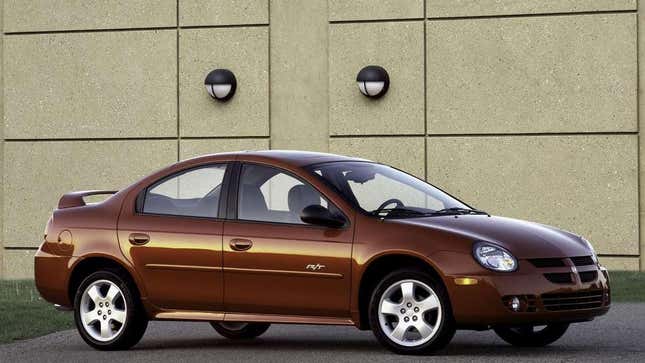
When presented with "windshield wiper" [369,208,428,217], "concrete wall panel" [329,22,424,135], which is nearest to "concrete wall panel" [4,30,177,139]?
→ "concrete wall panel" [329,22,424,135]

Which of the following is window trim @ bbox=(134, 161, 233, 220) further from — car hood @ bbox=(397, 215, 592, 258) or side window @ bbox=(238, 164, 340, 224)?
car hood @ bbox=(397, 215, 592, 258)

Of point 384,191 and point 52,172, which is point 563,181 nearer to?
point 52,172

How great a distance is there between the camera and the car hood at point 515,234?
10.0 meters

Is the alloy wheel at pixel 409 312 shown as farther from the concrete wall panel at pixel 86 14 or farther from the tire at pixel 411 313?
the concrete wall panel at pixel 86 14

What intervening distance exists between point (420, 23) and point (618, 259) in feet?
12.8

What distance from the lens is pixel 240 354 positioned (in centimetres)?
1070

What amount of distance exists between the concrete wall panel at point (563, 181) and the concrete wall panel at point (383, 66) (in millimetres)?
753

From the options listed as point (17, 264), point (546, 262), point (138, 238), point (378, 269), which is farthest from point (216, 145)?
point (546, 262)

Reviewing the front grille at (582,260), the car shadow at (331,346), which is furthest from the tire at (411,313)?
the front grille at (582,260)

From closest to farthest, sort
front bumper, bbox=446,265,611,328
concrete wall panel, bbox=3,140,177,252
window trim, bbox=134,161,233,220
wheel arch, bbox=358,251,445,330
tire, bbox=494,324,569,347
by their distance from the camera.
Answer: front bumper, bbox=446,265,611,328 → wheel arch, bbox=358,251,445,330 → window trim, bbox=134,161,233,220 → tire, bbox=494,324,569,347 → concrete wall panel, bbox=3,140,177,252

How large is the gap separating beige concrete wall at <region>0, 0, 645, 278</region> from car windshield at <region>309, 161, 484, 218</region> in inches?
283

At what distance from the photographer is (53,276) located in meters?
11.5

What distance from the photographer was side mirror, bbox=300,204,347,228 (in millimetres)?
10312

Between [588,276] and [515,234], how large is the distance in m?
0.60
